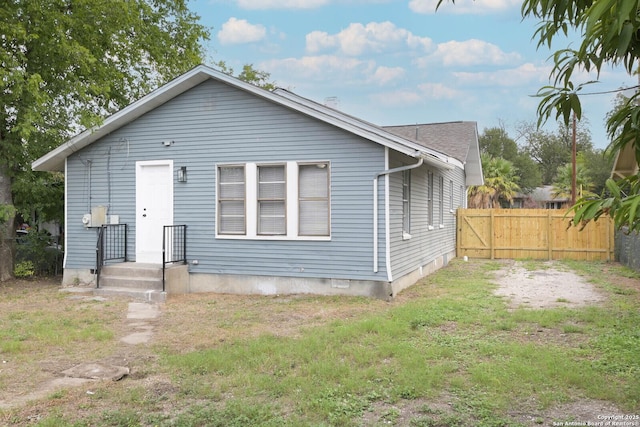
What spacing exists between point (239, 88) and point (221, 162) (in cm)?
148

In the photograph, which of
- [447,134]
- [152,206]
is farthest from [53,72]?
[447,134]

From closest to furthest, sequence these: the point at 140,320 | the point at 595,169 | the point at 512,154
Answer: the point at 140,320 → the point at 595,169 → the point at 512,154

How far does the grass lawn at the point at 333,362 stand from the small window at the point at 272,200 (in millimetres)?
1621

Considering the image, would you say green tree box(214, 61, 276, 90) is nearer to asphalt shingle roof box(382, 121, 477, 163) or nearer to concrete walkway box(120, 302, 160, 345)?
asphalt shingle roof box(382, 121, 477, 163)

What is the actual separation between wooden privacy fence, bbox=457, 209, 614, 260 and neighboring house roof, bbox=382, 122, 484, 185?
217 centimetres

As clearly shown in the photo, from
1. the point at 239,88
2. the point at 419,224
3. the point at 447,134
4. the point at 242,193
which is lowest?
the point at 419,224

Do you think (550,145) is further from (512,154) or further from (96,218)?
(96,218)

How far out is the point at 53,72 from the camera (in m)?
12.1

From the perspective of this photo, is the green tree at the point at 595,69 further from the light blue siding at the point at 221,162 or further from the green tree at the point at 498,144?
the green tree at the point at 498,144

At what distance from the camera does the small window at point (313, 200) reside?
9828 mm

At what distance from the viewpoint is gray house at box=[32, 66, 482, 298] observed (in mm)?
9531

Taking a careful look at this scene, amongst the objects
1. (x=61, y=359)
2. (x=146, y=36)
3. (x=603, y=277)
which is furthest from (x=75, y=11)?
(x=603, y=277)

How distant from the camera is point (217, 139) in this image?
1049 centimetres

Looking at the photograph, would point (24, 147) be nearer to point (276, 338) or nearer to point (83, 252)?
point (83, 252)
